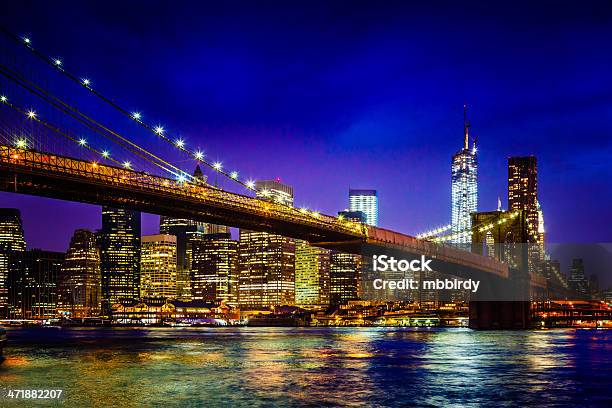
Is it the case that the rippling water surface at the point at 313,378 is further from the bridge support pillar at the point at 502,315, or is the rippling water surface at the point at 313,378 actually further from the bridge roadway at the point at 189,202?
the bridge support pillar at the point at 502,315

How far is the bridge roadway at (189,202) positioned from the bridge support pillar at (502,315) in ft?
40.4

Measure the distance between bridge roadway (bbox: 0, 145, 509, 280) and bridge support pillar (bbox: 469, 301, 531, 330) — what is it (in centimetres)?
1231

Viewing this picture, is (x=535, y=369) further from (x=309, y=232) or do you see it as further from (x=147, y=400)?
(x=309, y=232)

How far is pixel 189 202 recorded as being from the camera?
183 ft

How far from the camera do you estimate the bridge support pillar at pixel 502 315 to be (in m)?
94.6

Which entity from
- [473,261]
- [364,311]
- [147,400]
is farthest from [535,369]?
[364,311]

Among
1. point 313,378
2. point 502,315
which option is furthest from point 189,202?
point 502,315

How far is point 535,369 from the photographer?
38.1m

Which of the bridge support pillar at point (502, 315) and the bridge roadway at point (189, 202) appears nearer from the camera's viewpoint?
the bridge roadway at point (189, 202)

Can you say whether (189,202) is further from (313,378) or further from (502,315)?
(502,315)

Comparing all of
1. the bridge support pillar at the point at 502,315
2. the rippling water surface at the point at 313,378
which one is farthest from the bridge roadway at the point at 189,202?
the bridge support pillar at the point at 502,315

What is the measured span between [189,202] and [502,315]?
51711mm

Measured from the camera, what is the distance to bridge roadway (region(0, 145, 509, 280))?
45.8 meters

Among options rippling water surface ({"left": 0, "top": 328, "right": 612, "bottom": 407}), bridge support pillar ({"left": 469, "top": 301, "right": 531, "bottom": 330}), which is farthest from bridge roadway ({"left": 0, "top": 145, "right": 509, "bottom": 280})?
bridge support pillar ({"left": 469, "top": 301, "right": 531, "bottom": 330})
